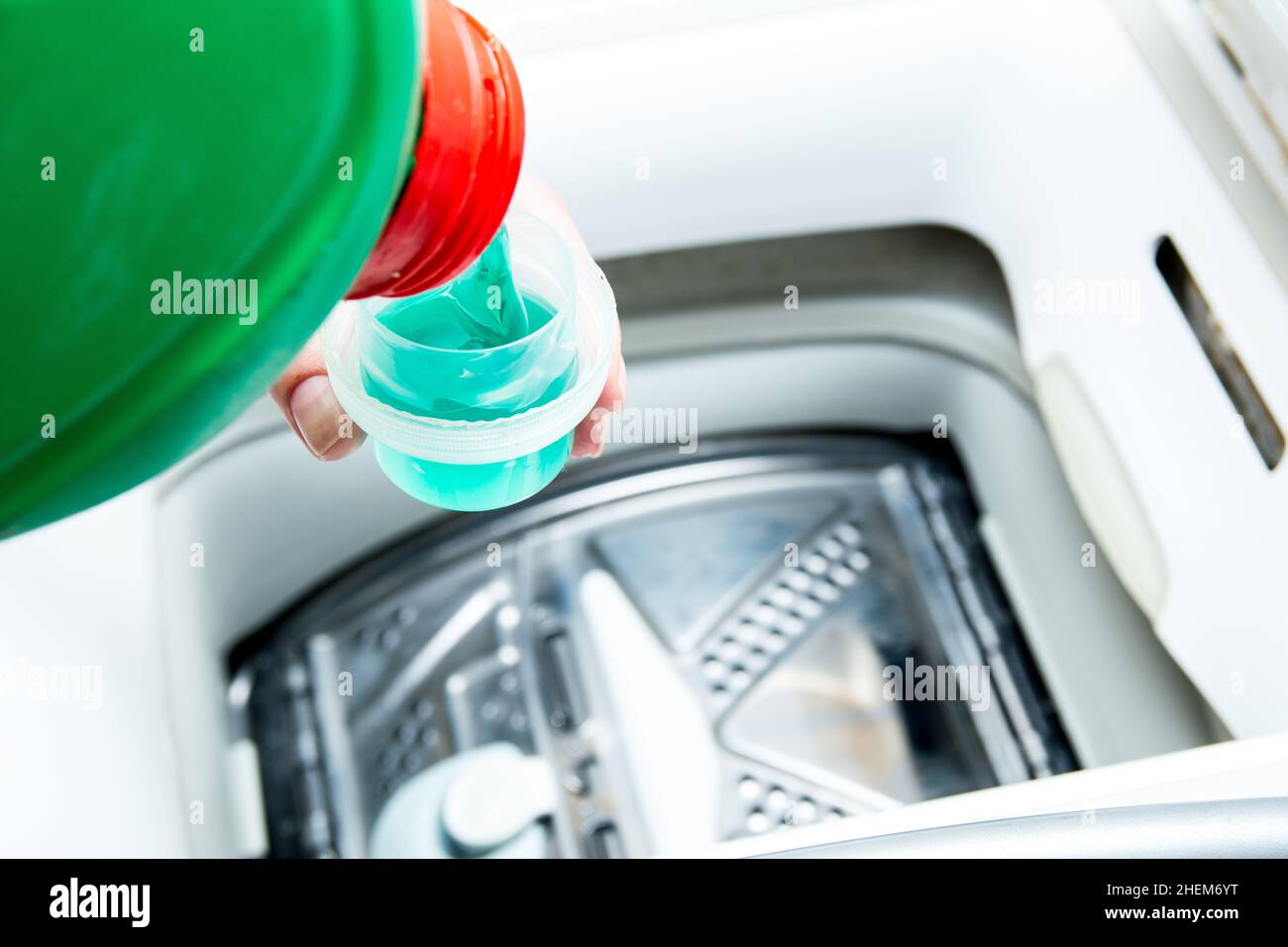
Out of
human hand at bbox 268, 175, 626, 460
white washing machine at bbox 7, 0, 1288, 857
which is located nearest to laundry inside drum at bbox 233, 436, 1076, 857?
white washing machine at bbox 7, 0, 1288, 857

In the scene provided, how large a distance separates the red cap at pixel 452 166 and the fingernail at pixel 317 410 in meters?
0.18

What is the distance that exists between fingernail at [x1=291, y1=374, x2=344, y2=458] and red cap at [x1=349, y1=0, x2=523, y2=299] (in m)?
0.18

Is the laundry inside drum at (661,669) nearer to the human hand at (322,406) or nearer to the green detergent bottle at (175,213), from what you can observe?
the human hand at (322,406)

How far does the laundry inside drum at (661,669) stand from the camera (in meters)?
0.90

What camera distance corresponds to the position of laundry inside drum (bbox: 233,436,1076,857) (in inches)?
35.6

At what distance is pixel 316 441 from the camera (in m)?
0.59

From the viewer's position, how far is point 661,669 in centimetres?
97

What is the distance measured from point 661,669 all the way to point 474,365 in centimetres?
53

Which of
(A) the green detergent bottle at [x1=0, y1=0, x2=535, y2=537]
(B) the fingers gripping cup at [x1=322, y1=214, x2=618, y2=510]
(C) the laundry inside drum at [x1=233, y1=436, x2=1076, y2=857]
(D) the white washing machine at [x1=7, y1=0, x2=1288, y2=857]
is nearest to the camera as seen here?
(A) the green detergent bottle at [x1=0, y1=0, x2=535, y2=537]

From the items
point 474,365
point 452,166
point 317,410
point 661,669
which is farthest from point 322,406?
point 661,669

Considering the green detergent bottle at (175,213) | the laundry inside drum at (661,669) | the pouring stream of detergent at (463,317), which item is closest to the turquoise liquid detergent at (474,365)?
the pouring stream of detergent at (463,317)

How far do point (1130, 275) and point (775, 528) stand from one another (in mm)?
422

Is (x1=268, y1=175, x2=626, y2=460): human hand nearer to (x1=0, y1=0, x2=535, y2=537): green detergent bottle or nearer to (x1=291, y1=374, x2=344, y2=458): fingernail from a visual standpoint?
(x1=291, y1=374, x2=344, y2=458): fingernail

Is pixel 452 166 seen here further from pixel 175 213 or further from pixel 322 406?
pixel 322 406
